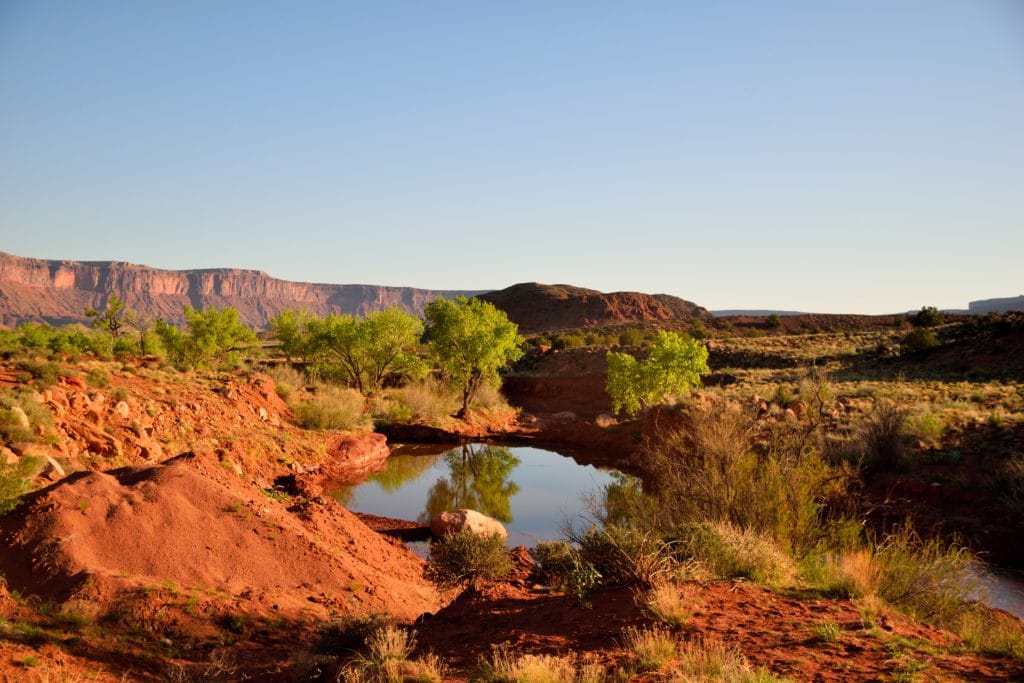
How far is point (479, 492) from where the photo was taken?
22.3 meters

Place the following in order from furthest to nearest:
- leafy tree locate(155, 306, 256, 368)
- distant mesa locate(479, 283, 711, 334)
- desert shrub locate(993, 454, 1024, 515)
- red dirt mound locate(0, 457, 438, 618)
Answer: distant mesa locate(479, 283, 711, 334) < leafy tree locate(155, 306, 256, 368) < desert shrub locate(993, 454, 1024, 515) < red dirt mound locate(0, 457, 438, 618)

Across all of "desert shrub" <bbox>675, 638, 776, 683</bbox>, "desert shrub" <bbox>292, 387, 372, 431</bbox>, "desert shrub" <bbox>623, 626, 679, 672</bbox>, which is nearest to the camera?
"desert shrub" <bbox>675, 638, 776, 683</bbox>

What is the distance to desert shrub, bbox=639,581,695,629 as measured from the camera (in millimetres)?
6703

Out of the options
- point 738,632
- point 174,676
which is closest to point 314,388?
point 174,676

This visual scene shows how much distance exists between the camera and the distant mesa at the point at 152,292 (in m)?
116

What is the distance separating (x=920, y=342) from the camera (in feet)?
134

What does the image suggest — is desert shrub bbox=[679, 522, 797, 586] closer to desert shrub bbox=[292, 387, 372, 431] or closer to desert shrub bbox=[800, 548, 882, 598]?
desert shrub bbox=[800, 548, 882, 598]

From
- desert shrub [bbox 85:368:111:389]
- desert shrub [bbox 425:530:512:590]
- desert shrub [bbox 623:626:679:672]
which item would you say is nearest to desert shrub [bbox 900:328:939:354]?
desert shrub [bbox 425:530:512:590]

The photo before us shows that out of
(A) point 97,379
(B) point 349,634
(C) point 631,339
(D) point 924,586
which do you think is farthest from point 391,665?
(C) point 631,339

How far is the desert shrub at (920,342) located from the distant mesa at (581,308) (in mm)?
51068

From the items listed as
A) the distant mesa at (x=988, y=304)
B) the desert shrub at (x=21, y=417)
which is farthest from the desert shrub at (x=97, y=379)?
the distant mesa at (x=988, y=304)

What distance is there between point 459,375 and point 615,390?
8.26m

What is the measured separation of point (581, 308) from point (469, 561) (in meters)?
91.1

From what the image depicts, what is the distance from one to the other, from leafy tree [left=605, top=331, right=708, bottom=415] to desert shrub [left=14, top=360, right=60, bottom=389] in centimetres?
2169
